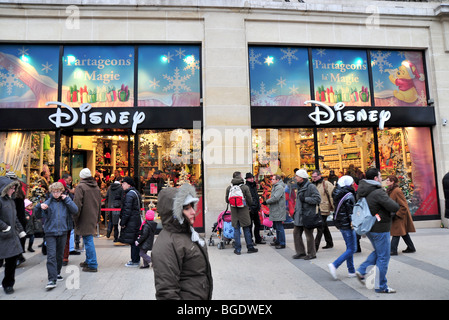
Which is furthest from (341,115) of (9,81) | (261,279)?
(9,81)

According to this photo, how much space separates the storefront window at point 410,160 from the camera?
10781 mm

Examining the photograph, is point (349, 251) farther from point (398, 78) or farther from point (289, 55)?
point (398, 78)

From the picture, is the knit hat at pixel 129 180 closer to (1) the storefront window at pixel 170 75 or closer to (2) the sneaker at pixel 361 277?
(1) the storefront window at pixel 170 75

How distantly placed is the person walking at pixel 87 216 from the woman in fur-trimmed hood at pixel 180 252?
4.17m

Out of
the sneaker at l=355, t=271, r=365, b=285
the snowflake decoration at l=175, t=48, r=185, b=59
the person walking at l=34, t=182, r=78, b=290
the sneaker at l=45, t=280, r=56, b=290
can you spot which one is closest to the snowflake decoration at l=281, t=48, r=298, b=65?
the snowflake decoration at l=175, t=48, r=185, b=59

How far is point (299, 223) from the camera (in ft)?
21.6

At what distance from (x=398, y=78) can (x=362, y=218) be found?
28.6 ft

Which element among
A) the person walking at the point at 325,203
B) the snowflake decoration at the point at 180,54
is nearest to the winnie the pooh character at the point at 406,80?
the person walking at the point at 325,203

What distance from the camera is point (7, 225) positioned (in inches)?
186

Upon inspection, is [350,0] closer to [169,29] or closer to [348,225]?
[169,29]

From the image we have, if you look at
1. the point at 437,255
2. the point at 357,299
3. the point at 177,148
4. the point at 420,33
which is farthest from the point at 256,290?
the point at 420,33

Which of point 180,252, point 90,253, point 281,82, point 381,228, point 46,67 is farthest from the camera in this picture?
point 281,82

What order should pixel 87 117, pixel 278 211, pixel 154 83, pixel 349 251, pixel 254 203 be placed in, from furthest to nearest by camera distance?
1. pixel 154 83
2. pixel 87 117
3. pixel 254 203
4. pixel 278 211
5. pixel 349 251

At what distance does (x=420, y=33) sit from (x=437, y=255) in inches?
337
